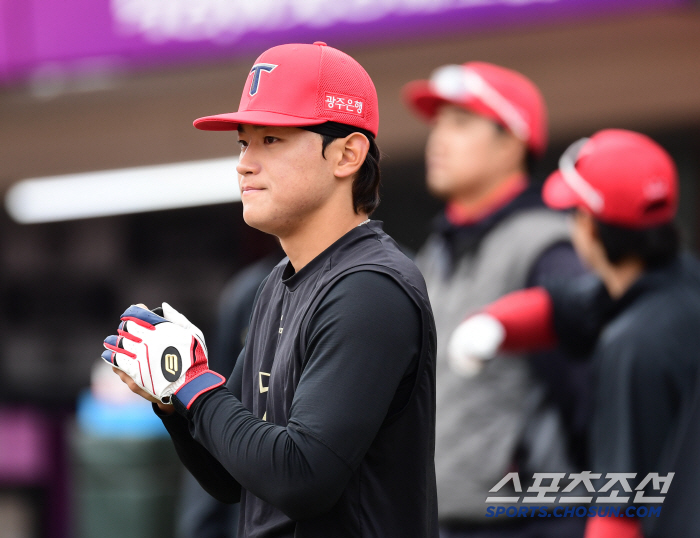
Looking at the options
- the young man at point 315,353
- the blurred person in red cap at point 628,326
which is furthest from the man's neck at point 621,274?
the young man at point 315,353

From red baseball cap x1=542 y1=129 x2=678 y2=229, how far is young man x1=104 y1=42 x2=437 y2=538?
4.04 ft

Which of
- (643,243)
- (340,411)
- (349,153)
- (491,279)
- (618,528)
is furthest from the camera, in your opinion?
(491,279)

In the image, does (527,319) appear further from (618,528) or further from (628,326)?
(618,528)

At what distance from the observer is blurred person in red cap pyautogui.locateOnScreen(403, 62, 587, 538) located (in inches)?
126

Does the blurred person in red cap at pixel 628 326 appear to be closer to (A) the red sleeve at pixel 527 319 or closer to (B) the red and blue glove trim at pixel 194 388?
(A) the red sleeve at pixel 527 319

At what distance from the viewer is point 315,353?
1.71m

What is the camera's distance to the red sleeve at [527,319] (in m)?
3.18

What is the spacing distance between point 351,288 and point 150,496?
14.3 ft

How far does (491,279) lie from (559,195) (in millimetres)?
371

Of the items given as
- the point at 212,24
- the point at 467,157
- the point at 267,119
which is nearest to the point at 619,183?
the point at 467,157

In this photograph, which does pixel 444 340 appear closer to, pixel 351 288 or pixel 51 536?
pixel 351 288

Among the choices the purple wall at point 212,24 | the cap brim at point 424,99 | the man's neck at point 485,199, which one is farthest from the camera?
the purple wall at point 212,24

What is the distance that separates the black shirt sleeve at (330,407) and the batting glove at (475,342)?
1.41m

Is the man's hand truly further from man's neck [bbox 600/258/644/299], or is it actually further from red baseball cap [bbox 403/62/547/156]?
red baseball cap [bbox 403/62/547/156]
